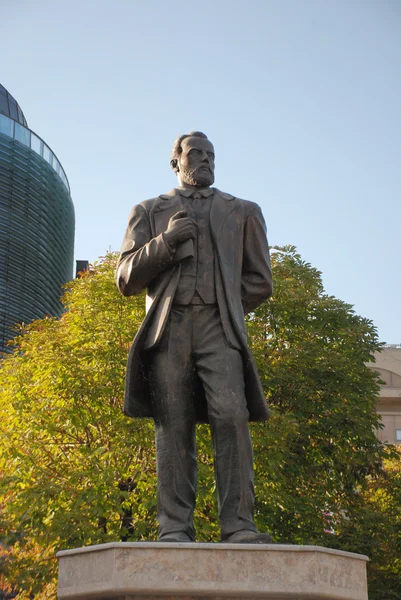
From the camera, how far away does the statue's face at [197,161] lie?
291 inches

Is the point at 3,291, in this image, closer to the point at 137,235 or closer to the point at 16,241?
the point at 16,241

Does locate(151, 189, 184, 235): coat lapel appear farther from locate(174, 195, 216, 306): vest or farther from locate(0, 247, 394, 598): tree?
locate(0, 247, 394, 598): tree

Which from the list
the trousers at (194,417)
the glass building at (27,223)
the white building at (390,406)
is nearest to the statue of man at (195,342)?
the trousers at (194,417)

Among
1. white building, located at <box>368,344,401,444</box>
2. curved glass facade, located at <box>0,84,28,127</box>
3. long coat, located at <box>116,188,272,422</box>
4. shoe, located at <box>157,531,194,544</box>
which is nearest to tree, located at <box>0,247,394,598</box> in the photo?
long coat, located at <box>116,188,272,422</box>

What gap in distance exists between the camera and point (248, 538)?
6207 mm

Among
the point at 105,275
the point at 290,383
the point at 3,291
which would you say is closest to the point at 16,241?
the point at 3,291

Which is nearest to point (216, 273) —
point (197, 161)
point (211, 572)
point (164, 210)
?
point (164, 210)

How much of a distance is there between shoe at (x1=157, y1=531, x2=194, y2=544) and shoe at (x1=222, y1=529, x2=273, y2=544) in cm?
28

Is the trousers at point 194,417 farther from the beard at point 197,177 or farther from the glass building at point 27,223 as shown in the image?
the glass building at point 27,223

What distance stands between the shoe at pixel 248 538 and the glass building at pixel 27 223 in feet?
131

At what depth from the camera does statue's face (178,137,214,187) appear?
7.38m

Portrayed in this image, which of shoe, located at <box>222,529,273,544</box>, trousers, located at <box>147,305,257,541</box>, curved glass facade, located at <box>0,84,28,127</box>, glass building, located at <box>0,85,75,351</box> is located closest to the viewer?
shoe, located at <box>222,529,273,544</box>

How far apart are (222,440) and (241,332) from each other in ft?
2.53

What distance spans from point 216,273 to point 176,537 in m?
1.84
